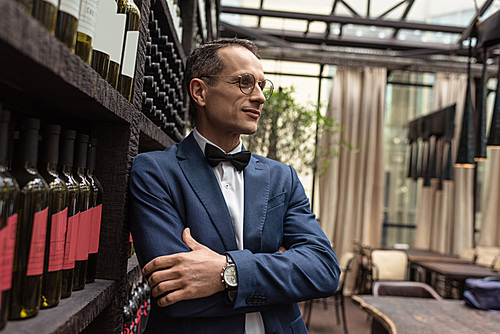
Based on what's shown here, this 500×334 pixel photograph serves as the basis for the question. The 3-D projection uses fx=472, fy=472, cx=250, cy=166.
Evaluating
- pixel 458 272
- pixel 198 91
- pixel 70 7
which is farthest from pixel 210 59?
pixel 458 272

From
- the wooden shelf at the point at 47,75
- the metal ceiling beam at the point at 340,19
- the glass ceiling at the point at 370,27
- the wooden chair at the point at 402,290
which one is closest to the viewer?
the wooden shelf at the point at 47,75

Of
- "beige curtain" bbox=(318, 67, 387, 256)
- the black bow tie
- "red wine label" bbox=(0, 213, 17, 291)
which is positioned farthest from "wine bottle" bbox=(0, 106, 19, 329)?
"beige curtain" bbox=(318, 67, 387, 256)

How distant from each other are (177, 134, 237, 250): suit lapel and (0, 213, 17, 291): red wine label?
0.73 m

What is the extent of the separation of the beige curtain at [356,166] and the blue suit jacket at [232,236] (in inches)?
286

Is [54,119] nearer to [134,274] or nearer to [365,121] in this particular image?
[134,274]

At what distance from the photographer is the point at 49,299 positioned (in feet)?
3.31

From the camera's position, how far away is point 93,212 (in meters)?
1.28

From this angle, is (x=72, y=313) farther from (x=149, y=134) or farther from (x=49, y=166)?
(x=149, y=134)

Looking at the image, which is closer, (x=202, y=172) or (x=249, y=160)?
(x=202, y=172)

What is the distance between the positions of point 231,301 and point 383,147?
26.9 feet

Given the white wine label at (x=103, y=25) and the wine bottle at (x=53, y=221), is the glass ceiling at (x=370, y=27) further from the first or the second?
the wine bottle at (x=53, y=221)

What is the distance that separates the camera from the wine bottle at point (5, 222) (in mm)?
786

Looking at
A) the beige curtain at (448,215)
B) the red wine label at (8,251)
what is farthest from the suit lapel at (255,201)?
the beige curtain at (448,215)

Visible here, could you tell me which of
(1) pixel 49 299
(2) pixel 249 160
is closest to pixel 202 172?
(2) pixel 249 160
